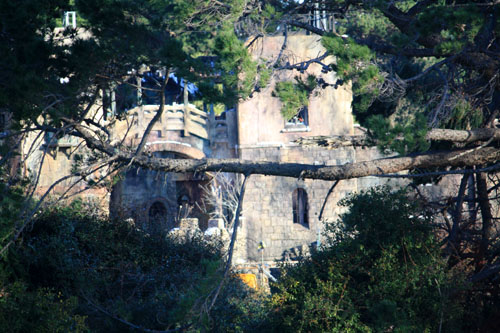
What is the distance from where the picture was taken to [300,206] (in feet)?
84.9

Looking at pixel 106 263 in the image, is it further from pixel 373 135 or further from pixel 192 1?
pixel 373 135

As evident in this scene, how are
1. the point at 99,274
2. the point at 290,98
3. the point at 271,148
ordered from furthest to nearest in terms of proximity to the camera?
the point at 271,148 < the point at 99,274 < the point at 290,98

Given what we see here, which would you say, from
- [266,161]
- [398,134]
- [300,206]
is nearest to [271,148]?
[300,206]

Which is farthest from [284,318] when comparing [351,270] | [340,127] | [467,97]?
[340,127]

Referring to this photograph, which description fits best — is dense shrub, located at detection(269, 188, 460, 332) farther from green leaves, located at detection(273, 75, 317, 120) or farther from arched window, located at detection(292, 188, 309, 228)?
arched window, located at detection(292, 188, 309, 228)

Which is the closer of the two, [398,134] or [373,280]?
[398,134]

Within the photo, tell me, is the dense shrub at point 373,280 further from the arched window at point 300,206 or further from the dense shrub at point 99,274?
the arched window at point 300,206

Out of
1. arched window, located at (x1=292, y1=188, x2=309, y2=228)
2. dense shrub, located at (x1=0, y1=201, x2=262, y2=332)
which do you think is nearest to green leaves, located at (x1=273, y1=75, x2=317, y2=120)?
dense shrub, located at (x1=0, y1=201, x2=262, y2=332)

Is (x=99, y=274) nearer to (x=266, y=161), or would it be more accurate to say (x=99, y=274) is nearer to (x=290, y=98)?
(x=266, y=161)

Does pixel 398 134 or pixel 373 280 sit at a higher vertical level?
pixel 398 134

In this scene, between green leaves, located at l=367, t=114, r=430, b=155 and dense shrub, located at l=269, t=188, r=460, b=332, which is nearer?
green leaves, located at l=367, t=114, r=430, b=155

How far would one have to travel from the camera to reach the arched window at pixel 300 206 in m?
25.8

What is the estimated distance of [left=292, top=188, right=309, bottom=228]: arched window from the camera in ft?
84.5

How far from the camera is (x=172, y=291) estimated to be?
1234 centimetres
